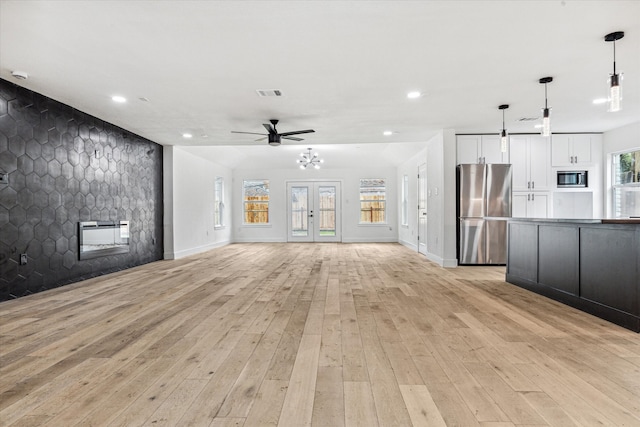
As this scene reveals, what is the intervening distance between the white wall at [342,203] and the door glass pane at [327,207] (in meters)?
0.32

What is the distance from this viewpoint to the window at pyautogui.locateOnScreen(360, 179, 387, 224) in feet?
37.7

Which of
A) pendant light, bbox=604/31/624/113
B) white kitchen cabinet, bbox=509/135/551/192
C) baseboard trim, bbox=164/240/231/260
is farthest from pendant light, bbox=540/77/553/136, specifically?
baseboard trim, bbox=164/240/231/260

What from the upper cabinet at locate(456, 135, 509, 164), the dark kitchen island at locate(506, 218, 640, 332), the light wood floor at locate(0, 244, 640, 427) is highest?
the upper cabinet at locate(456, 135, 509, 164)

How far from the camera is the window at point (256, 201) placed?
38.2 ft

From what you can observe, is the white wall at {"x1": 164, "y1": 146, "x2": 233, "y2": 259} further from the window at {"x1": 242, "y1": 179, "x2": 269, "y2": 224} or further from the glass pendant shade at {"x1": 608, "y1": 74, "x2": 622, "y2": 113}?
the glass pendant shade at {"x1": 608, "y1": 74, "x2": 622, "y2": 113}

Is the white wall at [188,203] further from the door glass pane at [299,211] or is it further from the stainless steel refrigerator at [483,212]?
the stainless steel refrigerator at [483,212]

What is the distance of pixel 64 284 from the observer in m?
4.73

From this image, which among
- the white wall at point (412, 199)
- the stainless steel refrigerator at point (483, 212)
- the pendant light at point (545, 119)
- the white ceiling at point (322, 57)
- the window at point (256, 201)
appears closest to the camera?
the white ceiling at point (322, 57)

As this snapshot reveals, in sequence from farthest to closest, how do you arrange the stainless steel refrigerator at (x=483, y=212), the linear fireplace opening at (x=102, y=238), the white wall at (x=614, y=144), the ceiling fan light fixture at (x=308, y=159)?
the ceiling fan light fixture at (x=308, y=159) → the stainless steel refrigerator at (x=483, y=212) → the white wall at (x=614, y=144) → the linear fireplace opening at (x=102, y=238)

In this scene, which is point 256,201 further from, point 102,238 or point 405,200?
point 102,238

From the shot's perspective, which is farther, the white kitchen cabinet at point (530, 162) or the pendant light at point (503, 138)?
the white kitchen cabinet at point (530, 162)

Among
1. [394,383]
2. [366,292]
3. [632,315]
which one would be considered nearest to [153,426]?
[394,383]

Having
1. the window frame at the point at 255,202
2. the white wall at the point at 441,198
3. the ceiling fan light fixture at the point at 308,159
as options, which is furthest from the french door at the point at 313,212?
the white wall at the point at 441,198

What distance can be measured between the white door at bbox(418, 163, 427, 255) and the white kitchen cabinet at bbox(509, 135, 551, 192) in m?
1.91
